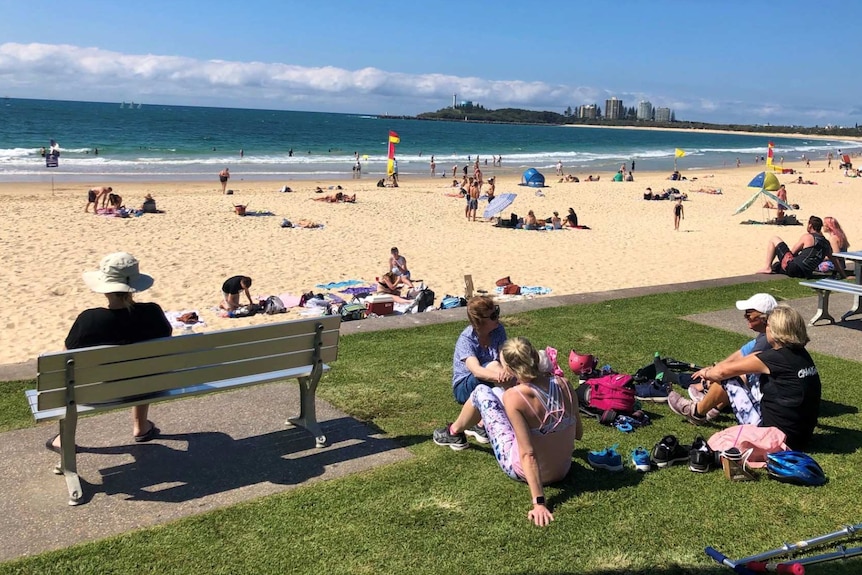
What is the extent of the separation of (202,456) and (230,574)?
1333 millimetres

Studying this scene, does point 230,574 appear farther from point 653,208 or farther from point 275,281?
point 653,208

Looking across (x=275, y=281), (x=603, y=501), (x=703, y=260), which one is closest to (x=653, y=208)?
(x=703, y=260)

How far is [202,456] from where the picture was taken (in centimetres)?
439

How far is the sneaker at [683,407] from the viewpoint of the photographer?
510 centimetres

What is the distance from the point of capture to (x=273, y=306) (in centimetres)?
973

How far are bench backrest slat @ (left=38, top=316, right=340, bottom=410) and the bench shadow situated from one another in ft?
1.63

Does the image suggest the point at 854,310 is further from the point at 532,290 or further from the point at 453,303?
the point at 453,303

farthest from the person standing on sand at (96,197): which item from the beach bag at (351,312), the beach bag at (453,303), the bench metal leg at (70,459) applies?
the bench metal leg at (70,459)

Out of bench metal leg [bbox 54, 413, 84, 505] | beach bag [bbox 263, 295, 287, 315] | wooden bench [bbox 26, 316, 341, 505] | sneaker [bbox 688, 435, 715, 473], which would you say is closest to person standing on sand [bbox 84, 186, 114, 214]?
beach bag [bbox 263, 295, 287, 315]

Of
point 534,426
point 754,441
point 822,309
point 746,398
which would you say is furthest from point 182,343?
point 822,309

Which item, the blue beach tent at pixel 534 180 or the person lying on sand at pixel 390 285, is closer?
the person lying on sand at pixel 390 285

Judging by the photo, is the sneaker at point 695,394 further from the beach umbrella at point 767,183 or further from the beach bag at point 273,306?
the beach umbrella at point 767,183

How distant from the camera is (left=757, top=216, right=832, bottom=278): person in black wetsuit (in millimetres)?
10578

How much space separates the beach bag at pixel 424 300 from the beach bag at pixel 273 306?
1.88 m
